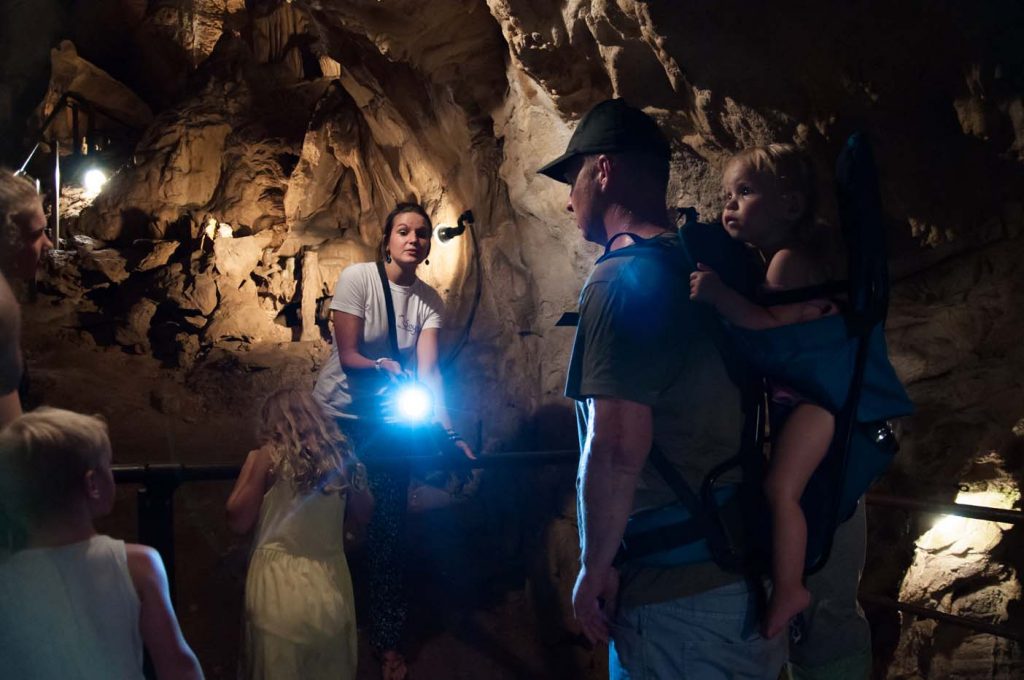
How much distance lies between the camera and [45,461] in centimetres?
147

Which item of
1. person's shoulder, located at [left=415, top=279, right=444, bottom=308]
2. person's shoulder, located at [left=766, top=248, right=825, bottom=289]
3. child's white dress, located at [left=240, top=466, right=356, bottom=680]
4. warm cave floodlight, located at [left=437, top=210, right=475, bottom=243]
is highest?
warm cave floodlight, located at [left=437, top=210, right=475, bottom=243]

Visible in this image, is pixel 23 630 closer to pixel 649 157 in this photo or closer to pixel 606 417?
pixel 606 417

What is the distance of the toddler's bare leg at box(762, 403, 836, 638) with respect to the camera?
1.54 m

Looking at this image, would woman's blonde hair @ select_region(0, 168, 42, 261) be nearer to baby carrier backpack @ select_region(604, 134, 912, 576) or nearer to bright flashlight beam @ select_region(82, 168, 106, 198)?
baby carrier backpack @ select_region(604, 134, 912, 576)

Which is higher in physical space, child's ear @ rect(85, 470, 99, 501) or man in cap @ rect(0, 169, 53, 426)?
man in cap @ rect(0, 169, 53, 426)

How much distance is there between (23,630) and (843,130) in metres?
2.86

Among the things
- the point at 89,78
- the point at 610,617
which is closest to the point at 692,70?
the point at 610,617

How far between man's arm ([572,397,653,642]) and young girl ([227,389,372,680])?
47.7 inches

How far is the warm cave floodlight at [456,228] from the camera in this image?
6004 millimetres

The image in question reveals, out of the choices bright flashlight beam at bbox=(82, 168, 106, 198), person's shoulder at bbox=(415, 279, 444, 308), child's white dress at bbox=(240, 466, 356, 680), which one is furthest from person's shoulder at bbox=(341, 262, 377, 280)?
bright flashlight beam at bbox=(82, 168, 106, 198)

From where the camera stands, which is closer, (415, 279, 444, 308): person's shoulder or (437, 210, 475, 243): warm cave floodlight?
(415, 279, 444, 308): person's shoulder

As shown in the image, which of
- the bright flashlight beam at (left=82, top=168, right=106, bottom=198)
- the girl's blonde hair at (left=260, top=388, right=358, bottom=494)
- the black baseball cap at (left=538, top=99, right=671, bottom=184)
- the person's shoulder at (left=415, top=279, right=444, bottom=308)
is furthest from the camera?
the bright flashlight beam at (left=82, top=168, right=106, bottom=198)

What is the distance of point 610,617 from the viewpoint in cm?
161

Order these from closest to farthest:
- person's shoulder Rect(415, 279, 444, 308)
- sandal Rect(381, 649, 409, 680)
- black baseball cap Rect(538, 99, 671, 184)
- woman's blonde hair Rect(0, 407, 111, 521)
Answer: woman's blonde hair Rect(0, 407, 111, 521) → black baseball cap Rect(538, 99, 671, 184) → sandal Rect(381, 649, 409, 680) → person's shoulder Rect(415, 279, 444, 308)
